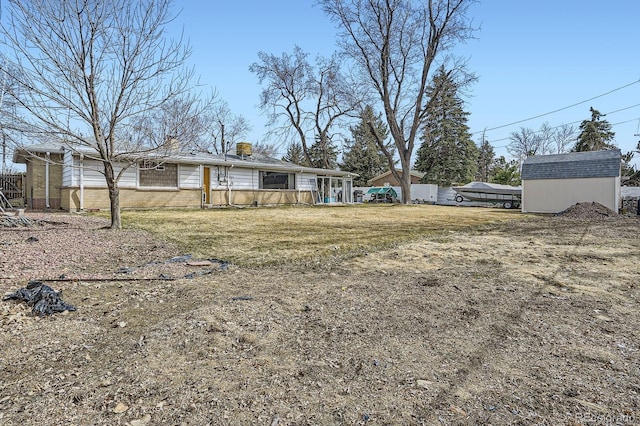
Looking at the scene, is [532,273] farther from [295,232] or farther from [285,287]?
[295,232]

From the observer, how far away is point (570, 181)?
19156mm

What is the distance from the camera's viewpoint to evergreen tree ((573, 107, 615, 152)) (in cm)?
3666

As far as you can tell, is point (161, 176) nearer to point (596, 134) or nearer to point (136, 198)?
point (136, 198)

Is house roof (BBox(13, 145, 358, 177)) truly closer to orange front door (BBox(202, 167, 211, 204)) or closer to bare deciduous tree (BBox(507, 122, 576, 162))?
orange front door (BBox(202, 167, 211, 204))

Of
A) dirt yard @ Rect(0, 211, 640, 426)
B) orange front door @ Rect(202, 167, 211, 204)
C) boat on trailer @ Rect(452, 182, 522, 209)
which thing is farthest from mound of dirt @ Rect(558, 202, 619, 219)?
orange front door @ Rect(202, 167, 211, 204)

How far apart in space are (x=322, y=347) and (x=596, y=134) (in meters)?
44.5

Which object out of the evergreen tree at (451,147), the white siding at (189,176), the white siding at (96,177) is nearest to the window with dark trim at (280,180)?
the white siding at (189,176)

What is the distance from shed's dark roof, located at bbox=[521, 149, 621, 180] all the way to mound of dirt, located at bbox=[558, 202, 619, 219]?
8.08 feet

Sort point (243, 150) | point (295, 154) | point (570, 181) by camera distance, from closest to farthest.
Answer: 1. point (570, 181)
2. point (243, 150)
3. point (295, 154)

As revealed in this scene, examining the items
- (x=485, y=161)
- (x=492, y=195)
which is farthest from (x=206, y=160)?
(x=485, y=161)

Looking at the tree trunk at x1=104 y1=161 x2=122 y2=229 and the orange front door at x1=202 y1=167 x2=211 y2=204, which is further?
the orange front door at x1=202 y1=167 x2=211 y2=204

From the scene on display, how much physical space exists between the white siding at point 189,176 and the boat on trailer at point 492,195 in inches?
867

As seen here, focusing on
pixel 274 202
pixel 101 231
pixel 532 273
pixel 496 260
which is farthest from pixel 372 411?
pixel 274 202

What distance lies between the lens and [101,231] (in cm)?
793
